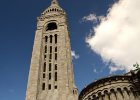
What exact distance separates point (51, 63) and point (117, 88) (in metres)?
17.0

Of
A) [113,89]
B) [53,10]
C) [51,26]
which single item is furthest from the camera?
[53,10]

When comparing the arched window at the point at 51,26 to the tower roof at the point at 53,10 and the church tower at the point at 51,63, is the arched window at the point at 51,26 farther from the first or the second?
the tower roof at the point at 53,10

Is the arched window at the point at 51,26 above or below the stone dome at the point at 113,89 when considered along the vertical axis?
above

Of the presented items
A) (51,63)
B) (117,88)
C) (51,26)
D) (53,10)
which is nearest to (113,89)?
(117,88)

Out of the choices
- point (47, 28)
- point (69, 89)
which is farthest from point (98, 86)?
point (47, 28)

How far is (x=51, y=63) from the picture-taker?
163 feet

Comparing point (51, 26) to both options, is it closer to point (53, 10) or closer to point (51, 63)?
point (53, 10)

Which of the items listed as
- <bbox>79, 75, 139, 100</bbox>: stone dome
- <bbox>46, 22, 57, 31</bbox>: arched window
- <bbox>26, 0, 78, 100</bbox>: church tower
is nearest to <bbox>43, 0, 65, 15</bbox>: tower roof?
<bbox>26, 0, 78, 100</bbox>: church tower

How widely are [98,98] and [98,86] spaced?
1.64 metres

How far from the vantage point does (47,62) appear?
5016 centimetres

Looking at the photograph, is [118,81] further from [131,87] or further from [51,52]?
[51,52]

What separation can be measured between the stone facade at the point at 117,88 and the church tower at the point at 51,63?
669cm

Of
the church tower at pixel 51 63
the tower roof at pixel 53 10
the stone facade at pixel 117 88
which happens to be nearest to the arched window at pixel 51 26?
the church tower at pixel 51 63

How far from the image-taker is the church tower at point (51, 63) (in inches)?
1763
